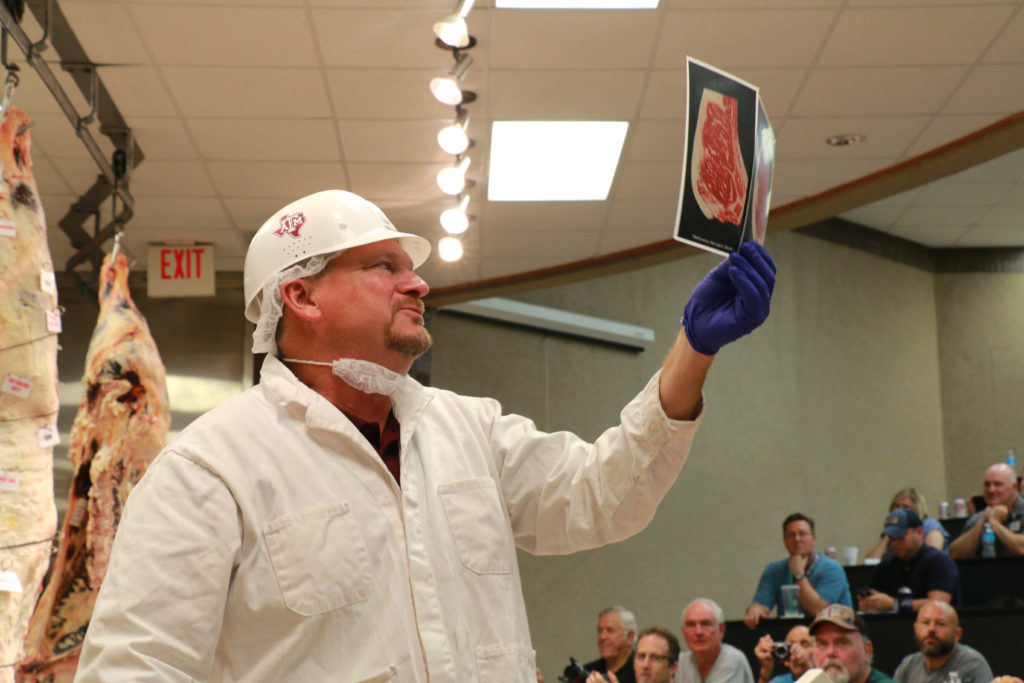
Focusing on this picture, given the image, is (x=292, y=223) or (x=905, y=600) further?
(x=905, y=600)

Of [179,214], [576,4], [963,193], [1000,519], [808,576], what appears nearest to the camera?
[576,4]

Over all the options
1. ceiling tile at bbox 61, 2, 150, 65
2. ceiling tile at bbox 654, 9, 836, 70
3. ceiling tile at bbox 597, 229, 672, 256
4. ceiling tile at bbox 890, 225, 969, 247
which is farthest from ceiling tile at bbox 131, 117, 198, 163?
ceiling tile at bbox 890, 225, 969, 247

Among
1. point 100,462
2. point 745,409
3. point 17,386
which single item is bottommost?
point 100,462

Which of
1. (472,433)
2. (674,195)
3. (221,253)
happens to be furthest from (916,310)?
(472,433)

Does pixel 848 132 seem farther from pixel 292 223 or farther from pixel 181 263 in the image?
pixel 292 223

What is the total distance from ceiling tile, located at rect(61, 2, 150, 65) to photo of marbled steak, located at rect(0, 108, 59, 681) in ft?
3.00

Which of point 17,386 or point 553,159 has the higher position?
point 553,159

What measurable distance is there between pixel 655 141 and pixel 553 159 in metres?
0.57

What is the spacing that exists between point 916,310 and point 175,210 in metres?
8.72

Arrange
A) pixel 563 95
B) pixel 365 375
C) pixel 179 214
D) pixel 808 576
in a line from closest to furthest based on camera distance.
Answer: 1. pixel 365 375
2. pixel 563 95
3. pixel 808 576
4. pixel 179 214

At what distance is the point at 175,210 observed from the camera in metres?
7.01

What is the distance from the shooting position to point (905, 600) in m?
6.15

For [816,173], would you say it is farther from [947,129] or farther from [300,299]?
[300,299]

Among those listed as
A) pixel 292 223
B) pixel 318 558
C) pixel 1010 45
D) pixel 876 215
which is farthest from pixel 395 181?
pixel 876 215
